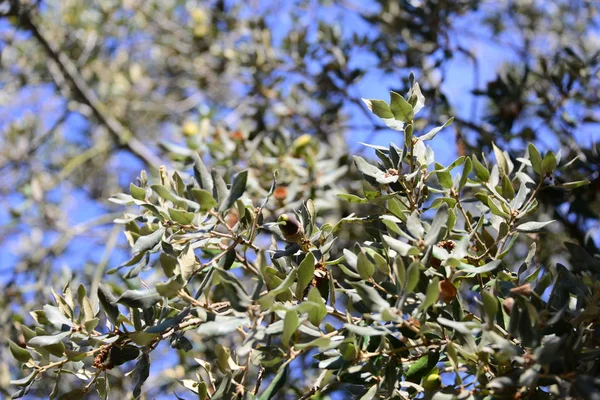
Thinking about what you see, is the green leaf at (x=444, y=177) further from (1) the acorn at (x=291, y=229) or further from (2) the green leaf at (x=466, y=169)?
(1) the acorn at (x=291, y=229)

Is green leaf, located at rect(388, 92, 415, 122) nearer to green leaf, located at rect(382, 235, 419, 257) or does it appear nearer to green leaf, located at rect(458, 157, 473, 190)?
green leaf, located at rect(458, 157, 473, 190)

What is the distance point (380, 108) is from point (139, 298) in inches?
23.5

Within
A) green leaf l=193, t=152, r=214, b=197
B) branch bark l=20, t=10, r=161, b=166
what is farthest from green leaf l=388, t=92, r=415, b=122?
branch bark l=20, t=10, r=161, b=166

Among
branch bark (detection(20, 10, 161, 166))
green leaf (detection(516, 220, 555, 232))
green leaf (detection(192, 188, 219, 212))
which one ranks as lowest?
green leaf (detection(516, 220, 555, 232))

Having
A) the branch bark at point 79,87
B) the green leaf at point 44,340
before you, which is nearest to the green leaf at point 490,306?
the green leaf at point 44,340

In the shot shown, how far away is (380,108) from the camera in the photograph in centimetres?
114

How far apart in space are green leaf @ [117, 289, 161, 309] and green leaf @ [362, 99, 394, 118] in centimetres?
56

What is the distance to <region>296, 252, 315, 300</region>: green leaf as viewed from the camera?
3.41 ft

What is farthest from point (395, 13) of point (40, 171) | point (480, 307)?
point (40, 171)

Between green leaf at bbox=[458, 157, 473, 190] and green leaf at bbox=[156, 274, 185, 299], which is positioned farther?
green leaf at bbox=[458, 157, 473, 190]

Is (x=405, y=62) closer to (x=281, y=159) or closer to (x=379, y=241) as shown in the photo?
(x=281, y=159)

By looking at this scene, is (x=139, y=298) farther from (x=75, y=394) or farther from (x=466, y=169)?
(x=466, y=169)

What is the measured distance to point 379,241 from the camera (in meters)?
1.22

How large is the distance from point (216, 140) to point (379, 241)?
4.71ft
